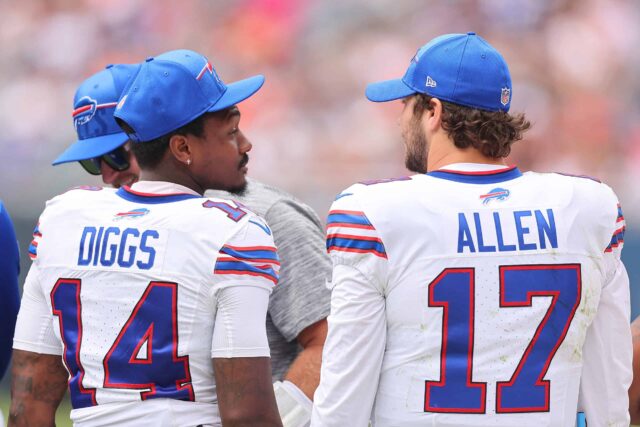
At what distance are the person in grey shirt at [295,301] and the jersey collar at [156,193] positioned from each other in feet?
1.43

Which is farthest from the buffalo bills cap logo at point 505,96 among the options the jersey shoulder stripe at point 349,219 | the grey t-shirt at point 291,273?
the grey t-shirt at point 291,273

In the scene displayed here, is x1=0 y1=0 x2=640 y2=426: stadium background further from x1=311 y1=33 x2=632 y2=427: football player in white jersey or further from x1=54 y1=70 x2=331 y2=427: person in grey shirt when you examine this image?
x1=311 y1=33 x2=632 y2=427: football player in white jersey

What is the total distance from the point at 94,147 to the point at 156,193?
81 cm

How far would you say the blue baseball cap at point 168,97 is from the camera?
2438 millimetres

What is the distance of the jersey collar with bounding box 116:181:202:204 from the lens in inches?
93.7

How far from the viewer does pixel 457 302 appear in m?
2.27

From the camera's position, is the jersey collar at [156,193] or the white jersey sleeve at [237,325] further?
the jersey collar at [156,193]

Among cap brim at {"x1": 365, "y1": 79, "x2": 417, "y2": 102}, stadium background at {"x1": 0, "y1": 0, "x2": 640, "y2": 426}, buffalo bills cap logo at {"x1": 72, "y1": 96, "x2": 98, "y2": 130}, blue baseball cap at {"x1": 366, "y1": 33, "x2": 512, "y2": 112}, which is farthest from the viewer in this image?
stadium background at {"x1": 0, "y1": 0, "x2": 640, "y2": 426}

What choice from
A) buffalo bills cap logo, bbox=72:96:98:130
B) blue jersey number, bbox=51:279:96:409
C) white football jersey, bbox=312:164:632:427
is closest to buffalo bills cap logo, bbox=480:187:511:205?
white football jersey, bbox=312:164:632:427

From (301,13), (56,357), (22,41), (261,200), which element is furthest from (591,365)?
(22,41)

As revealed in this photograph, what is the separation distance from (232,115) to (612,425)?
4.00 feet

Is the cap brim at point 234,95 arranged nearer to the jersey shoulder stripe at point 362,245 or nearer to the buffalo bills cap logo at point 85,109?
the jersey shoulder stripe at point 362,245

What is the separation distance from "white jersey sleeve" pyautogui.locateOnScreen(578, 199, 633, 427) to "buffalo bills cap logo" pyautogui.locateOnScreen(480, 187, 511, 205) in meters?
0.29

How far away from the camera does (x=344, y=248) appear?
2309mm
